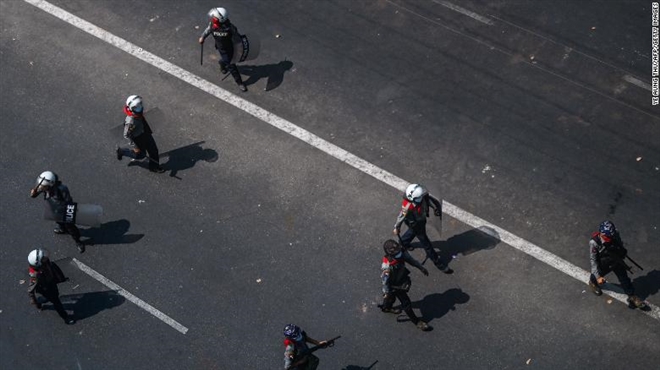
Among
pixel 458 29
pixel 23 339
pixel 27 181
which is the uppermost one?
pixel 458 29

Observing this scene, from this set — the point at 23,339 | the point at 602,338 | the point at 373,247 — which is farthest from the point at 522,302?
the point at 23,339

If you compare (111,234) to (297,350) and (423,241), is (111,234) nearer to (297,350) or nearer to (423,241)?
(297,350)

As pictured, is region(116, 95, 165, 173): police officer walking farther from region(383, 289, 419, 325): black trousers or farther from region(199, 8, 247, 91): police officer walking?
region(383, 289, 419, 325): black trousers

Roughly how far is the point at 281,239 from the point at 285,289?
1.02 m

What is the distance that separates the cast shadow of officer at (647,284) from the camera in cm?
1519

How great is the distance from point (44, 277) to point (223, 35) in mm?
5816

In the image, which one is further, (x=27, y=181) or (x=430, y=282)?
(x=27, y=181)

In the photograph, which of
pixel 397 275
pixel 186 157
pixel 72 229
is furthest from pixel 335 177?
pixel 72 229

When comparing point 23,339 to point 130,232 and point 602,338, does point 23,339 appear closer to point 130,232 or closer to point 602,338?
point 130,232

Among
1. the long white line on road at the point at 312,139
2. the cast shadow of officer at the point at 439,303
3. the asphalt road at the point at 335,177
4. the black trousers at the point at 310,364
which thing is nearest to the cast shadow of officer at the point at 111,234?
the asphalt road at the point at 335,177

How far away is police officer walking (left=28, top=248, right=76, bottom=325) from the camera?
14375mm

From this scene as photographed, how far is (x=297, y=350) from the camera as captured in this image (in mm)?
13531

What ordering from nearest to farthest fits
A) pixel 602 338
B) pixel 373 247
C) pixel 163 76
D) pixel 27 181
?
pixel 602 338
pixel 373 247
pixel 27 181
pixel 163 76

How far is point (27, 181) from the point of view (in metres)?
17.0
